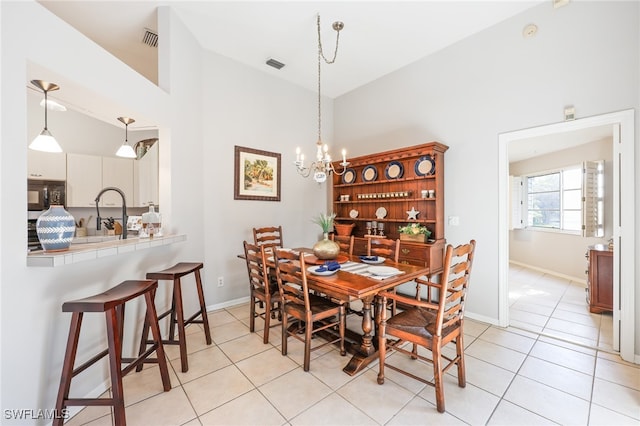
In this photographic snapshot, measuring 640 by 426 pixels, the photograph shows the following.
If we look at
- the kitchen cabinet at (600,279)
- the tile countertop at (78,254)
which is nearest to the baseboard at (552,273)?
the kitchen cabinet at (600,279)

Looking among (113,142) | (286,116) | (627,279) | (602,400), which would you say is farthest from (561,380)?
(113,142)

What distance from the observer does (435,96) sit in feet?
11.7

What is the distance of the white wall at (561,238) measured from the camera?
4.25 meters

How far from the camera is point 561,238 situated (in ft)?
17.1

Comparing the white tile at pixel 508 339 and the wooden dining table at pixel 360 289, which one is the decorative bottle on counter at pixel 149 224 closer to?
the wooden dining table at pixel 360 289

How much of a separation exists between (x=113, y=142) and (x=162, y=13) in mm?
2794

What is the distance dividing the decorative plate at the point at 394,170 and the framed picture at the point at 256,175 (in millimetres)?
1717

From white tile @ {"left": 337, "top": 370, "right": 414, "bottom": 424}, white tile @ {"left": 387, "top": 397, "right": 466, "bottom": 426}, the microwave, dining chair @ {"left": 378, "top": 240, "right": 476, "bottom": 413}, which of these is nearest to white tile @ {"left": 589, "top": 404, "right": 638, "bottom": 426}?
dining chair @ {"left": 378, "top": 240, "right": 476, "bottom": 413}

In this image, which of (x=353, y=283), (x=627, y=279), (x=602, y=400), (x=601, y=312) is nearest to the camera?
(x=602, y=400)

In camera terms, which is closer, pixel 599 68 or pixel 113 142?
pixel 599 68

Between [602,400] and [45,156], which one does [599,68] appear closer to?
[602,400]

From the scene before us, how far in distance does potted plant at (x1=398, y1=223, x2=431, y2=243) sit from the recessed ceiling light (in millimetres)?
2353

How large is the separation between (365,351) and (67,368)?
1.99 metres

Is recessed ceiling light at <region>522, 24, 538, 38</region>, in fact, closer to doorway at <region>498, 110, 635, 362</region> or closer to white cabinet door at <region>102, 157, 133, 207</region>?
doorway at <region>498, 110, 635, 362</region>
